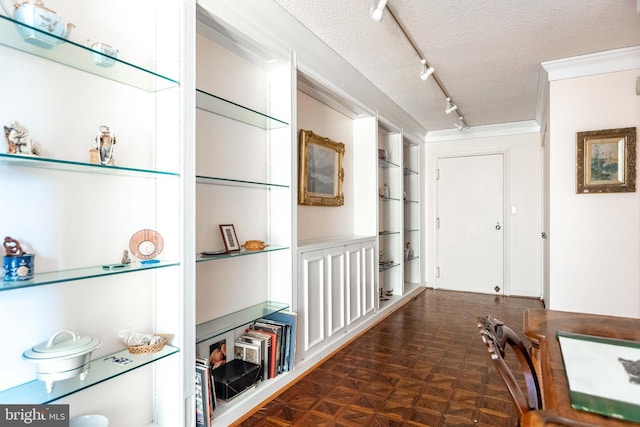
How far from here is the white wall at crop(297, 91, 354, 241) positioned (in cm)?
315

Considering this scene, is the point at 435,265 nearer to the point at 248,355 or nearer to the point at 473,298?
the point at 473,298

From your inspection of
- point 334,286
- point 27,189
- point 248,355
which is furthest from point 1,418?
point 334,286

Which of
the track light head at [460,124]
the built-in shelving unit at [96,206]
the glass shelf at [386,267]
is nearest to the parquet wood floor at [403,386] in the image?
the glass shelf at [386,267]

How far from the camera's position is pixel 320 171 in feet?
10.7

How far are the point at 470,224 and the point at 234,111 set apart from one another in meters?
4.38

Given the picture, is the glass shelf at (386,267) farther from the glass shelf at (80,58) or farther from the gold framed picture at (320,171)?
the glass shelf at (80,58)

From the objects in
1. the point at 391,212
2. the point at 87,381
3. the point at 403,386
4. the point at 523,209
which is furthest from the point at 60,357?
the point at 523,209

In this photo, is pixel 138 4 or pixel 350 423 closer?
pixel 138 4

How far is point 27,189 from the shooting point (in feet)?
4.49

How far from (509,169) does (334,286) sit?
11.9ft

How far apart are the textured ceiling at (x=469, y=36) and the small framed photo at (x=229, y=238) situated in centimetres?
145

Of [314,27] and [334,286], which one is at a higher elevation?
[314,27]

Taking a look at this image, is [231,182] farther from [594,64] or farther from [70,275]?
[594,64]

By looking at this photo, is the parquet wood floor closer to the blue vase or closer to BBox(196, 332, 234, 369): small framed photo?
BBox(196, 332, 234, 369): small framed photo
